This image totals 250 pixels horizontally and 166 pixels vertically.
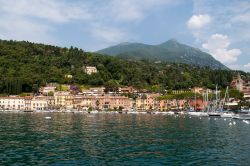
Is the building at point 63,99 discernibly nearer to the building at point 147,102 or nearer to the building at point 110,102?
the building at point 110,102

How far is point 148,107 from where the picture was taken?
554 feet

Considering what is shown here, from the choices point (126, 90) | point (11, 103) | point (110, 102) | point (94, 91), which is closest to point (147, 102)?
point (110, 102)

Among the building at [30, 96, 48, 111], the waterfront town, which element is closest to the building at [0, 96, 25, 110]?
the waterfront town

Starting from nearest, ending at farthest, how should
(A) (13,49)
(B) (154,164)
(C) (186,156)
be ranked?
(B) (154,164)
(C) (186,156)
(A) (13,49)

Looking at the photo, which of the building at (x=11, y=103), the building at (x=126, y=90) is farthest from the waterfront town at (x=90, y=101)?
the building at (x=126, y=90)

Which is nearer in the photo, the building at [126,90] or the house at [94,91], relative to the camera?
the house at [94,91]

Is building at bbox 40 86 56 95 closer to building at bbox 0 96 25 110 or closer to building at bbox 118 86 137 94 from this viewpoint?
building at bbox 0 96 25 110

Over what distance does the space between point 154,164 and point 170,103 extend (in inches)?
5463

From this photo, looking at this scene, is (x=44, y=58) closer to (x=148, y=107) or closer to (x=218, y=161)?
(x=148, y=107)

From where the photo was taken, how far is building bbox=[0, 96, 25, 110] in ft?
504

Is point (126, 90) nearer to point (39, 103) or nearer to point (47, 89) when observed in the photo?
point (47, 89)

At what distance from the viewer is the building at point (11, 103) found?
504 ft

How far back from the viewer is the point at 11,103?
155 meters

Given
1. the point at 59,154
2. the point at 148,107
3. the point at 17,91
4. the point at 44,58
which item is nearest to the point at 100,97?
the point at 148,107
